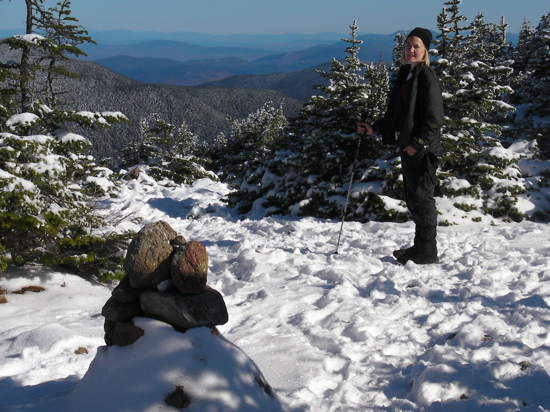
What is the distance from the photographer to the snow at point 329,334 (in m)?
2.73

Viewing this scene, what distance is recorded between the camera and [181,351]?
264 centimetres

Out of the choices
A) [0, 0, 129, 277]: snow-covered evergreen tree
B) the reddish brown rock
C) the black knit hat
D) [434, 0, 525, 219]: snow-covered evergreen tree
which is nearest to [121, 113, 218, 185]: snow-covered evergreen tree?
[434, 0, 525, 219]: snow-covered evergreen tree

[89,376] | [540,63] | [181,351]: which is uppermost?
[540,63]

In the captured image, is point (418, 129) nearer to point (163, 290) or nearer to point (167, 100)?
point (163, 290)

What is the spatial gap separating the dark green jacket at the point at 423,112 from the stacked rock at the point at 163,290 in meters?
3.89

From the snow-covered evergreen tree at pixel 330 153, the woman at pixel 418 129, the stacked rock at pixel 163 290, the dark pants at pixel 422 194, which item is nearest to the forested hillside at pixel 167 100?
the snow-covered evergreen tree at pixel 330 153

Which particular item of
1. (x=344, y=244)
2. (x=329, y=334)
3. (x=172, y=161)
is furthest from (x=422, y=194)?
(x=172, y=161)

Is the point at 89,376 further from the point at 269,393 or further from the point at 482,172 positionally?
the point at 482,172

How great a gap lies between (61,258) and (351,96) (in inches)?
344

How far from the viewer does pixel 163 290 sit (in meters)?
2.93

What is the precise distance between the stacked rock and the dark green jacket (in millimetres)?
3894

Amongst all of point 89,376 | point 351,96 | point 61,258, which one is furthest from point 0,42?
point 351,96

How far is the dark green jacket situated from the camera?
5.57 m

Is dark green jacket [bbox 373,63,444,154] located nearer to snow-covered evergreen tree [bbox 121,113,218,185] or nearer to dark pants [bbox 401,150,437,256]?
dark pants [bbox 401,150,437,256]
